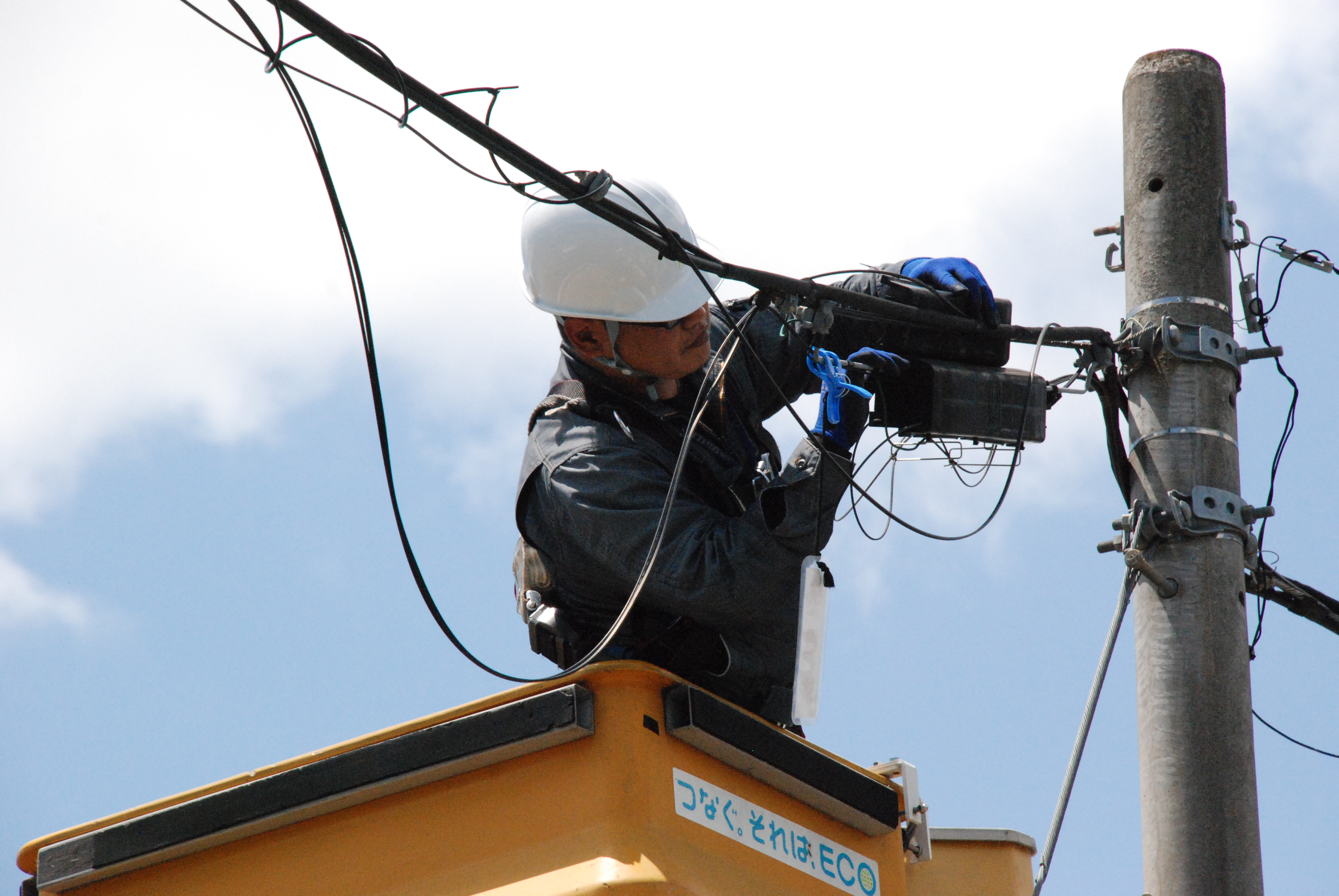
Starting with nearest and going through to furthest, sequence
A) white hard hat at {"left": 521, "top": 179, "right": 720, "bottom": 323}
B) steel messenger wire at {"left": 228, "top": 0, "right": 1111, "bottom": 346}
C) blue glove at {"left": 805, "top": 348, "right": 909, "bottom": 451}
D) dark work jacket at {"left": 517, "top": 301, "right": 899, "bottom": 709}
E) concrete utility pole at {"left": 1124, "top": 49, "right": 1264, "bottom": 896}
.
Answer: steel messenger wire at {"left": 228, "top": 0, "right": 1111, "bottom": 346} < dark work jacket at {"left": 517, "top": 301, "right": 899, "bottom": 709} < blue glove at {"left": 805, "top": 348, "right": 909, "bottom": 451} < concrete utility pole at {"left": 1124, "top": 49, "right": 1264, "bottom": 896} < white hard hat at {"left": 521, "top": 179, "right": 720, "bottom": 323}

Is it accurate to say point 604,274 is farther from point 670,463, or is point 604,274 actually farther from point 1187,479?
point 1187,479

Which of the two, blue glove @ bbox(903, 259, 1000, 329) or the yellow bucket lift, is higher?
blue glove @ bbox(903, 259, 1000, 329)

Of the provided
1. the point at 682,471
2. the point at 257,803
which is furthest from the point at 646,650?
the point at 257,803

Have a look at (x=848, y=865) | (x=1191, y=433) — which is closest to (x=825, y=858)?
(x=848, y=865)

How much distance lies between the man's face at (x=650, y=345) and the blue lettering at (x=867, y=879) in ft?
5.68

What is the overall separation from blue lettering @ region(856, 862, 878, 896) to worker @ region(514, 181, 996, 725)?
671mm

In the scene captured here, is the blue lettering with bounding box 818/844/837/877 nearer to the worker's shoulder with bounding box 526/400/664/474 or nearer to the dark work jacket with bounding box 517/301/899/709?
the dark work jacket with bounding box 517/301/899/709

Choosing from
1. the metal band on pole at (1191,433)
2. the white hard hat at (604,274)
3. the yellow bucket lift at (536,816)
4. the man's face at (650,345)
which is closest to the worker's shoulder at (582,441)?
the man's face at (650,345)

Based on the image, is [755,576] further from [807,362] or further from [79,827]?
[79,827]

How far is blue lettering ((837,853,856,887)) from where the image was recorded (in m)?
4.15

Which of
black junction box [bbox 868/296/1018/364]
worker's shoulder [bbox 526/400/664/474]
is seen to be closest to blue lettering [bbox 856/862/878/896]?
worker's shoulder [bbox 526/400/664/474]

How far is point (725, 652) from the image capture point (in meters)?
4.62

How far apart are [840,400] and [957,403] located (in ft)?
1.93

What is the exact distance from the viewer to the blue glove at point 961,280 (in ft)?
17.4
